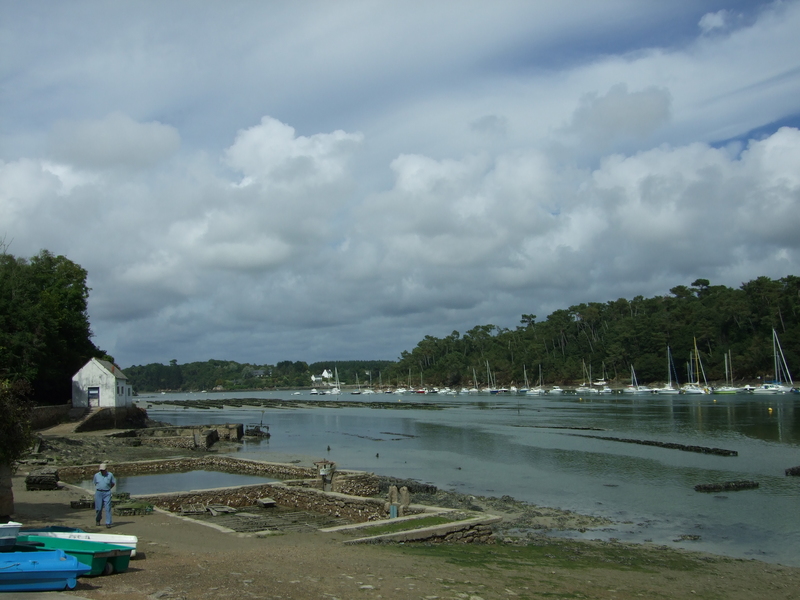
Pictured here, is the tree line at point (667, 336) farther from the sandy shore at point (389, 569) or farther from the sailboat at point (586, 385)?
the sandy shore at point (389, 569)

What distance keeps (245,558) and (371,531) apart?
4.01m

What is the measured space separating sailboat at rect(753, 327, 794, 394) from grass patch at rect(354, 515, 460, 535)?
110m

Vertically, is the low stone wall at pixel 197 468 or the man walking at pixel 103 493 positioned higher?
the man walking at pixel 103 493

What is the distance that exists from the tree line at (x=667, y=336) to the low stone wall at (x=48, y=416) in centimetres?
12094

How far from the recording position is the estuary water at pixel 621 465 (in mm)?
21078

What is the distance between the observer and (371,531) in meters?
15.3

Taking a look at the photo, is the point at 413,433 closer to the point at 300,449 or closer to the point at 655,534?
the point at 300,449

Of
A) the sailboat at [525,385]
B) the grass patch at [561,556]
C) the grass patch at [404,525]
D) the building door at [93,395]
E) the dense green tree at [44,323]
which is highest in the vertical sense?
the dense green tree at [44,323]

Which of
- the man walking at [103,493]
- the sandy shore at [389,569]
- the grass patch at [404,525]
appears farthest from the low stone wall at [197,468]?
the man walking at [103,493]

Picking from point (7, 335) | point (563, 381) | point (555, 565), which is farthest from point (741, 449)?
point (563, 381)

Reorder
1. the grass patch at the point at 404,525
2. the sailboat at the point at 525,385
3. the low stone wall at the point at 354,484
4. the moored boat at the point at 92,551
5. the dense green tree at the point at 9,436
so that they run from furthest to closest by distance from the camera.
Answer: the sailboat at the point at 525,385 < the low stone wall at the point at 354,484 < the grass patch at the point at 404,525 < the dense green tree at the point at 9,436 < the moored boat at the point at 92,551

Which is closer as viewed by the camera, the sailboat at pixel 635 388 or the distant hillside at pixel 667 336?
the distant hillside at pixel 667 336

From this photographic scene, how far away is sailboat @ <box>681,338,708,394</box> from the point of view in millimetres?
126375

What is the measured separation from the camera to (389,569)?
11.4 m
